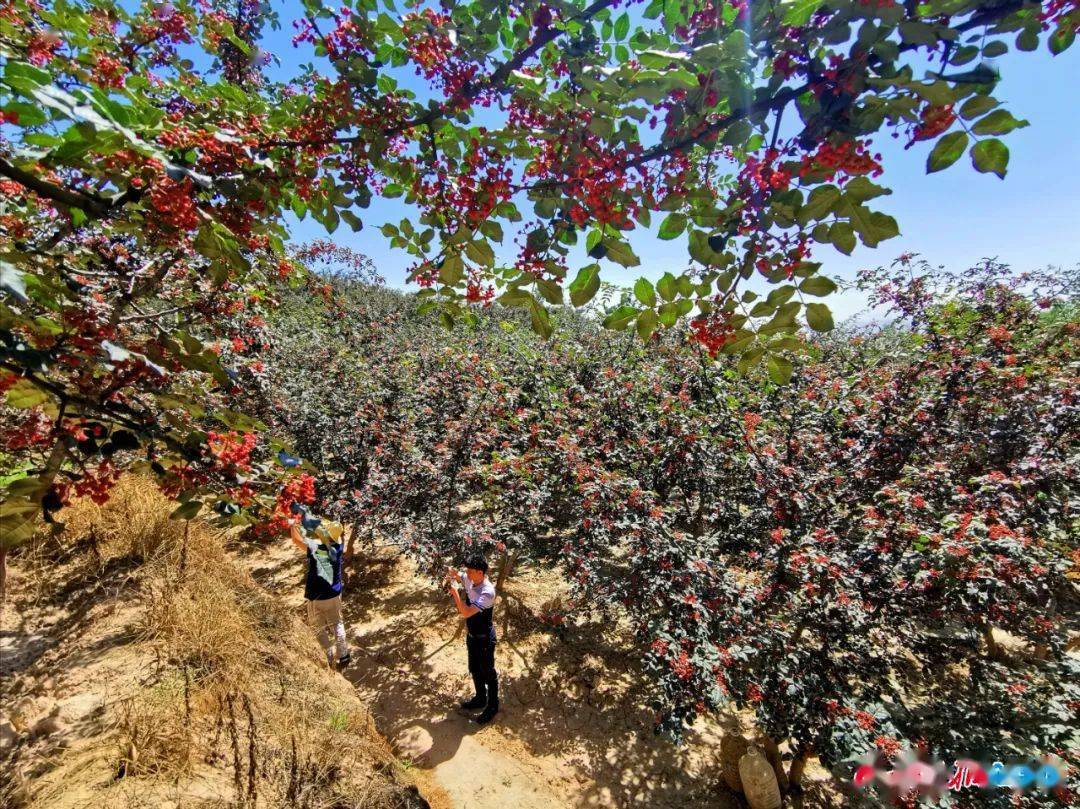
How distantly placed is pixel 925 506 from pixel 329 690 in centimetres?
566

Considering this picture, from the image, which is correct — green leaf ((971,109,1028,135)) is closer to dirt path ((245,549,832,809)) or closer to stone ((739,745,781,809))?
dirt path ((245,549,832,809))

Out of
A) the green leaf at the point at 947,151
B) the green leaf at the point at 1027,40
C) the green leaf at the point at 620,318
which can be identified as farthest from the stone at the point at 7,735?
the green leaf at the point at 1027,40

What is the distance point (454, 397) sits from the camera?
28.2 ft

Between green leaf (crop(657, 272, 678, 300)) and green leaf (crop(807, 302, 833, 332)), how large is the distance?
312 mm

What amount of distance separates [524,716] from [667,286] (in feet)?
17.8

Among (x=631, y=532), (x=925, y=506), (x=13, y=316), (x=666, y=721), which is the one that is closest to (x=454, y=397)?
(x=631, y=532)

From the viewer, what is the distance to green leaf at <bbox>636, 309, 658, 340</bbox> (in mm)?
1210

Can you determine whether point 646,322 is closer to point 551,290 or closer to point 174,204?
point 551,290

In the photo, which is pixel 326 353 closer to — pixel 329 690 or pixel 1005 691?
pixel 329 690

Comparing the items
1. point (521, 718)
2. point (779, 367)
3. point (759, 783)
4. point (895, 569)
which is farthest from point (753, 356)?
point (521, 718)

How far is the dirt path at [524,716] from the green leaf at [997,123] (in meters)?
4.58

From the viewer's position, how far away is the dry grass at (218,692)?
9.30 feet

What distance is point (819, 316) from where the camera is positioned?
1.05 metres

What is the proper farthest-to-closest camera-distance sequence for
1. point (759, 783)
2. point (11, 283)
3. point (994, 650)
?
point (994, 650), point (759, 783), point (11, 283)
